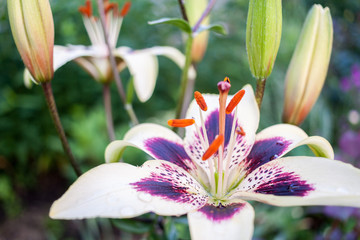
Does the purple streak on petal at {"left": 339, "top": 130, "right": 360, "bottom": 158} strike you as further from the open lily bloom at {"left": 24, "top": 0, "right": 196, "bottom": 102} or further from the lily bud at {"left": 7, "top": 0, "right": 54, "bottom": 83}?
the lily bud at {"left": 7, "top": 0, "right": 54, "bottom": 83}

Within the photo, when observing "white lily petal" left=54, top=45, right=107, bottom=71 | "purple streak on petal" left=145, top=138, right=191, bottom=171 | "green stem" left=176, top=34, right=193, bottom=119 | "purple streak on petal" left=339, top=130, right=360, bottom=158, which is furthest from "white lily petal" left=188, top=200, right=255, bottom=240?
"purple streak on petal" left=339, top=130, right=360, bottom=158

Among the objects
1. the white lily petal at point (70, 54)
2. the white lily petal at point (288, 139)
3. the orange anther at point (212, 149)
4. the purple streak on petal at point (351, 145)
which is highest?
the white lily petal at point (70, 54)

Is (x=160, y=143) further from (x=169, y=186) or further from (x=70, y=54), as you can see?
(x=70, y=54)

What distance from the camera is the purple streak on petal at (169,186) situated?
1.29ft

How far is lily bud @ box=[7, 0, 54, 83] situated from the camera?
1.41 ft

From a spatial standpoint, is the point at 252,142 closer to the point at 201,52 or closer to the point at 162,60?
the point at 201,52

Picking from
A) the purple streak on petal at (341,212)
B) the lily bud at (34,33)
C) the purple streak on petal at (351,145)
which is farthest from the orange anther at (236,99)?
the purple streak on petal at (351,145)

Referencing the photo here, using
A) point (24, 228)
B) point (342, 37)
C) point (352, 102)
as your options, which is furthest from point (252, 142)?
point (342, 37)

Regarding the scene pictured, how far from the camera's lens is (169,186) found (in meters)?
0.42

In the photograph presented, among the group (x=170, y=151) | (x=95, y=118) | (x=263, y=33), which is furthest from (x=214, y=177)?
(x=95, y=118)

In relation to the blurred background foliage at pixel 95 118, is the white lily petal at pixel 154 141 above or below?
above

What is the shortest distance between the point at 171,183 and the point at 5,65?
1.35 metres

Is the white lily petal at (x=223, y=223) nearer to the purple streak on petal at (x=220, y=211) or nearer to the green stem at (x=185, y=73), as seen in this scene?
the purple streak on petal at (x=220, y=211)

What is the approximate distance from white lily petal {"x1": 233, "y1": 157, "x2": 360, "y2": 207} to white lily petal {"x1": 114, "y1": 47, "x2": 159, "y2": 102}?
24cm
